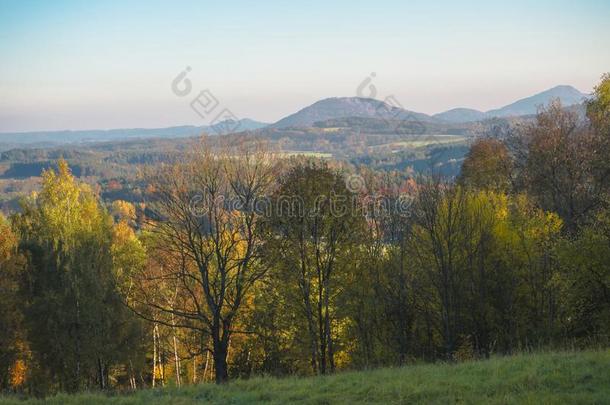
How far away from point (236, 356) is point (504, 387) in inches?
1089

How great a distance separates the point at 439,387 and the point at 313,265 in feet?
43.9

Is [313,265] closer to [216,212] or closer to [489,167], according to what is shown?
[216,212]

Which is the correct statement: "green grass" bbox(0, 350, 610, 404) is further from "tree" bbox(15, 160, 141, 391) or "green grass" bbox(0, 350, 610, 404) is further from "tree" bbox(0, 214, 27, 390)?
"tree" bbox(15, 160, 141, 391)

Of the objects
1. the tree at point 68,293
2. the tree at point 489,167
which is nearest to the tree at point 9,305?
the tree at point 68,293

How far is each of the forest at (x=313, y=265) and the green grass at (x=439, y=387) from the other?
4.90 metres

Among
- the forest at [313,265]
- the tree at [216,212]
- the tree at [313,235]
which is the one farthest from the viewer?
the tree at [313,235]

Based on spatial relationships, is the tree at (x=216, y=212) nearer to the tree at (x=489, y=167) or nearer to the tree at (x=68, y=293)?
the tree at (x=68, y=293)

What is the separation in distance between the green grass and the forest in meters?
Result: 4.90

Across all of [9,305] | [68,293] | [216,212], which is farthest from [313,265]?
[9,305]

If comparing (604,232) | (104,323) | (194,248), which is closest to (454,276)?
(604,232)

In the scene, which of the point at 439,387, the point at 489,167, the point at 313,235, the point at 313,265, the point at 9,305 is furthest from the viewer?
the point at 489,167

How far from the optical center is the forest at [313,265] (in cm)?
2327

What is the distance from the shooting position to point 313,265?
25.1 m

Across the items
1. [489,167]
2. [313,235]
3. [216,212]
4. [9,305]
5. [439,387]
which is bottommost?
[9,305]
